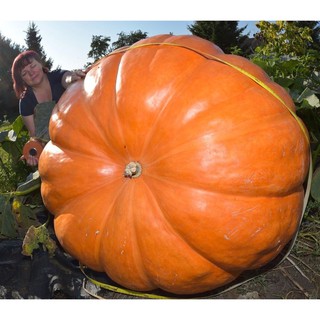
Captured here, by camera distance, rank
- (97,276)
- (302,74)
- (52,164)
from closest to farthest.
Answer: (52,164) < (97,276) < (302,74)

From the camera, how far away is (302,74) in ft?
10.2

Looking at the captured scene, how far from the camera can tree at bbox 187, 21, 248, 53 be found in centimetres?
1930

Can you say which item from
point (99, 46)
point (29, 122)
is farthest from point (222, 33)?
point (29, 122)

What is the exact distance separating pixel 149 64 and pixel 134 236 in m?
0.76

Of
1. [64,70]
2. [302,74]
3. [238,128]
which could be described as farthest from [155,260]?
[64,70]

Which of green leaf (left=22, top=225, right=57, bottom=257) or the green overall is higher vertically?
the green overall

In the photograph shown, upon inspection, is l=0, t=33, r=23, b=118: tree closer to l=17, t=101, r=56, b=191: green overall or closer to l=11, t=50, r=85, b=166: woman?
l=11, t=50, r=85, b=166: woman

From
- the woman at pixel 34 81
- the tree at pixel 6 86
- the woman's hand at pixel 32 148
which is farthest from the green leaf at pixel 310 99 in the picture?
the tree at pixel 6 86

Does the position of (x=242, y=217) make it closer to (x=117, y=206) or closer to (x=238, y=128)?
(x=238, y=128)

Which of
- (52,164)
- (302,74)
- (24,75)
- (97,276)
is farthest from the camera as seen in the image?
(24,75)

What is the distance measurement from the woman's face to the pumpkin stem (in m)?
2.53

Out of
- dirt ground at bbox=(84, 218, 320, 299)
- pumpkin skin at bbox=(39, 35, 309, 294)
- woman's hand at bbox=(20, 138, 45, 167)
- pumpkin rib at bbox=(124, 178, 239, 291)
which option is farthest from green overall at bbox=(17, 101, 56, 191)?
pumpkin rib at bbox=(124, 178, 239, 291)

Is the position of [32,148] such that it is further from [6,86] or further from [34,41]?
[34,41]

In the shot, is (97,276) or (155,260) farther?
(97,276)
